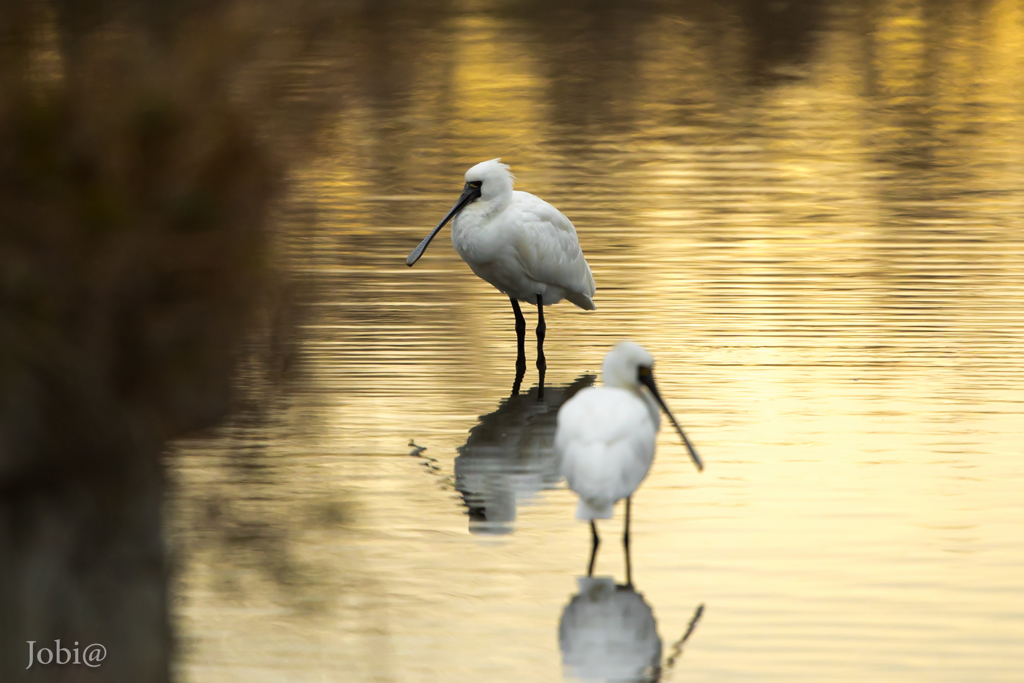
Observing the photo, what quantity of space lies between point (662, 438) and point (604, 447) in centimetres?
209

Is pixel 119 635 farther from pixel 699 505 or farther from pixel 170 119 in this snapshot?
pixel 699 505

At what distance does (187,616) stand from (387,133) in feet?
49.4

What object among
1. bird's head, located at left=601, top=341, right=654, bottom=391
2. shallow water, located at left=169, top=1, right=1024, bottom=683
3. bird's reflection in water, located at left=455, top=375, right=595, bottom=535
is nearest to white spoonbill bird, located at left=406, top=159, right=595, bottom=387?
shallow water, located at left=169, top=1, right=1024, bottom=683

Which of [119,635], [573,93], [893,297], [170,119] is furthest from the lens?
[573,93]

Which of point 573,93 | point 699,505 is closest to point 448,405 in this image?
point 699,505

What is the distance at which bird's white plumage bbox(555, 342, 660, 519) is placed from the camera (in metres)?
6.01

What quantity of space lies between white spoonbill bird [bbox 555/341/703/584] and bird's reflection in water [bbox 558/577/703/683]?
0.17 metres

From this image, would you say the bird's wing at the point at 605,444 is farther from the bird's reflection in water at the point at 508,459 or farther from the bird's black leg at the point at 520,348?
the bird's black leg at the point at 520,348

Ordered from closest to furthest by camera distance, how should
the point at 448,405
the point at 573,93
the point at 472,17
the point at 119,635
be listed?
the point at 119,635
the point at 448,405
the point at 573,93
the point at 472,17

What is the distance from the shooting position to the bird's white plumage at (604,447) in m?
6.01

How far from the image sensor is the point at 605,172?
17.3 metres

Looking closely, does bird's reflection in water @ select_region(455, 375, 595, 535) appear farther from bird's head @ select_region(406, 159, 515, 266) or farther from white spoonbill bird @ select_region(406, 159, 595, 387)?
bird's head @ select_region(406, 159, 515, 266)

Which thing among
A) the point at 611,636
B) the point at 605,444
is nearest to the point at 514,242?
the point at 605,444

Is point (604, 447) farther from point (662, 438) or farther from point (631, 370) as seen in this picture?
point (662, 438)
